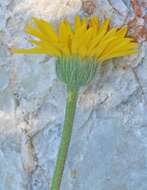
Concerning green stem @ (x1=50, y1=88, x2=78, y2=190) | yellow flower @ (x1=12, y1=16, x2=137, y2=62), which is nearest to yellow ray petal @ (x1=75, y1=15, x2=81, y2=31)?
yellow flower @ (x1=12, y1=16, x2=137, y2=62)

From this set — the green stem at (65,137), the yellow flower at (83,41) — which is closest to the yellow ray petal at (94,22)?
the yellow flower at (83,41)

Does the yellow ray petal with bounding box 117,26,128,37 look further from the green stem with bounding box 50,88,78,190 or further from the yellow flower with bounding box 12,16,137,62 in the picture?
the green stem with bounding box 50,88,78,190

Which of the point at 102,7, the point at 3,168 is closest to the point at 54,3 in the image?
the point at 102,7

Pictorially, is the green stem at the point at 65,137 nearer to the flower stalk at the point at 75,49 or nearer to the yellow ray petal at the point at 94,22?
the flower stalk at the point at 75,49

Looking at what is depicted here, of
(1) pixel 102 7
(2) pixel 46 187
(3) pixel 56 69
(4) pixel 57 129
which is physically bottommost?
(2) pixel 46 187

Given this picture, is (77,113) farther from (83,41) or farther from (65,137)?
(83,41)

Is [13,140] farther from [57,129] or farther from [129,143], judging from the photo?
[129,143]
